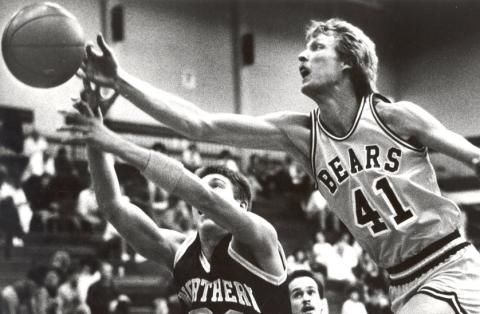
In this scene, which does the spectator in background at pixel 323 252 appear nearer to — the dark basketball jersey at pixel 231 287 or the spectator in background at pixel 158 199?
the spectator in background at pixel 158 199

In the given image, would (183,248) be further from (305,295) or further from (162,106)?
(305,295)

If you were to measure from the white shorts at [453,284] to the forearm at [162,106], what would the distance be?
1318mm

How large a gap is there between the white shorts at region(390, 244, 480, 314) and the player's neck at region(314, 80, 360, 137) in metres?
0.83

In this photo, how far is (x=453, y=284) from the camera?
13.2ft

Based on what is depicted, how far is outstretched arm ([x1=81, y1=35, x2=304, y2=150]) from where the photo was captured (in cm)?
413

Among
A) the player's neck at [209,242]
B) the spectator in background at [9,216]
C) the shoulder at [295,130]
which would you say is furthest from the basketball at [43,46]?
the spectator in background at [9,216]

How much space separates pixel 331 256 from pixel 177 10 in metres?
8.97

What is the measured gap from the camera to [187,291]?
473 centimetres

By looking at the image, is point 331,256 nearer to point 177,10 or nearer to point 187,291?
point 177,10

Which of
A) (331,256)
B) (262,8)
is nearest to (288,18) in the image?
(262,8)

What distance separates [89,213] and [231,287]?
31.8ft

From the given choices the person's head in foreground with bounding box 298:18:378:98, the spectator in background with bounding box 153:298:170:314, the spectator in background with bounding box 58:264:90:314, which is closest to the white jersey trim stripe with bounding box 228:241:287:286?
the person's head in foreground with bounding box 298:18:378:98

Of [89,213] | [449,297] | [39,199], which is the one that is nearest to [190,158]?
[89,213]

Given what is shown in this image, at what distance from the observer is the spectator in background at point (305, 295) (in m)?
5.77
